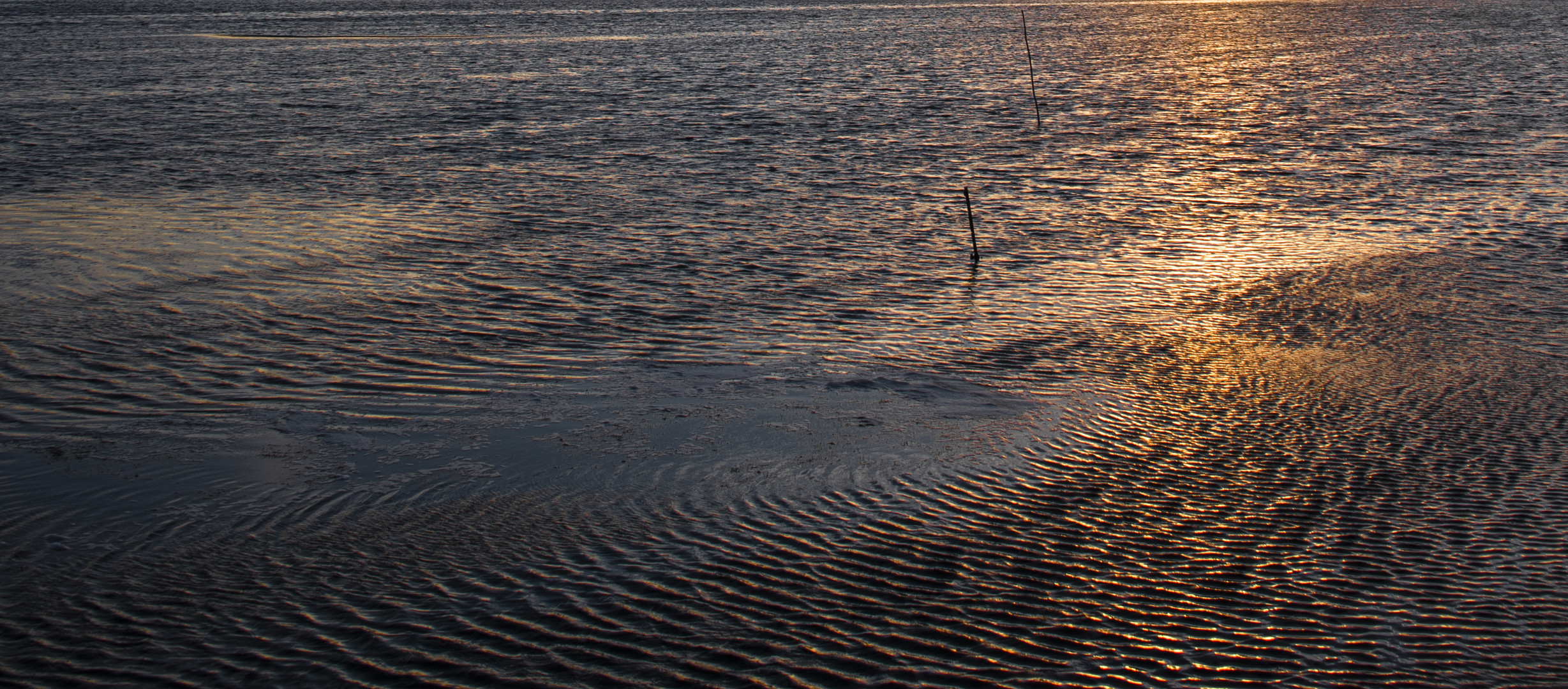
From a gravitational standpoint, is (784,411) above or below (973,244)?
above

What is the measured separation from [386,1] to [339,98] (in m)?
51.0

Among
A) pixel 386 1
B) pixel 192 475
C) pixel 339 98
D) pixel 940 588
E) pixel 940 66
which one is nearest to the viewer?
pixel 940 588

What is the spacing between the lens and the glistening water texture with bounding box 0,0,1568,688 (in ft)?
18.6

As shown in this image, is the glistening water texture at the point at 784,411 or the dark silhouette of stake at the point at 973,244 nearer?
the glistening water texture at the point at 784,411

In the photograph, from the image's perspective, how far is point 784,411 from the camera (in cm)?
838

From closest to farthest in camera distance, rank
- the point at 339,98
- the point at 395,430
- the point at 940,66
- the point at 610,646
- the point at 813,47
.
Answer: the point at 610,646, the point at 395,430, the point at 339,98, the point at 940,66, the point at 813,47

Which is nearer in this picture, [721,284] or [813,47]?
[721,284]

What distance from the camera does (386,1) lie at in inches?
2854

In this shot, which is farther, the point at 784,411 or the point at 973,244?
the point at 973,244

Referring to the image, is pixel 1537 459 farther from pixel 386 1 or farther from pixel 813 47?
pixel 386 1

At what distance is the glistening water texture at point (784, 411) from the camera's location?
5.66 m

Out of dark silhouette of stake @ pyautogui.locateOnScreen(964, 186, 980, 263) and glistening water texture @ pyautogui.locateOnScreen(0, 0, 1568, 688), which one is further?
dark silhouette of stake @ pyautogui.locateOnScreen(964, 186, 980, 263)

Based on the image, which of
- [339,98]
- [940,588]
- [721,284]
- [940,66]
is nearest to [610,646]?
[940,588]

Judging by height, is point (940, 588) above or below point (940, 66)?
above
